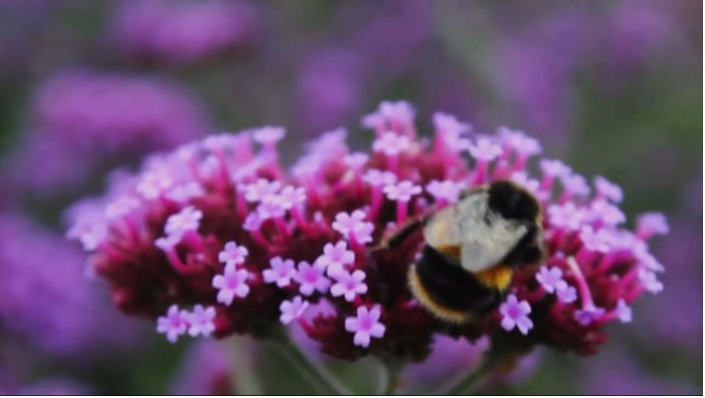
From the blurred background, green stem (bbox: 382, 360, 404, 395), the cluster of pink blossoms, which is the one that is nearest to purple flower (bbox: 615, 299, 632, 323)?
the cluster of pink blossoms

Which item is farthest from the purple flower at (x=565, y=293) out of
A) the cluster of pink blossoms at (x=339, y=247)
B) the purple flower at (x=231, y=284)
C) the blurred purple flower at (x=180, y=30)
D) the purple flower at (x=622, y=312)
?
the blurred purple flower at (x=180, y=30)

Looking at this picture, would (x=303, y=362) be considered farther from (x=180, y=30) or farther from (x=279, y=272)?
(x=180, y=30)

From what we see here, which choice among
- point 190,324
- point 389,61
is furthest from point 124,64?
point 190,324

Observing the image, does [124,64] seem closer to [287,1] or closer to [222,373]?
[287,1]

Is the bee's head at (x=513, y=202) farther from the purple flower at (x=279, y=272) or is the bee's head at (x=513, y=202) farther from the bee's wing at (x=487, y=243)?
the purple flower at (x=279, y=272)

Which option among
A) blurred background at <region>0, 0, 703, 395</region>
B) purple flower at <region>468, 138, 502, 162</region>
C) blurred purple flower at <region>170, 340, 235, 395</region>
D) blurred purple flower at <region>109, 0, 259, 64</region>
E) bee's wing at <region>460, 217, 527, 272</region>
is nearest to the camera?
bee's wing at <region>460, 217, 527, 272</region>

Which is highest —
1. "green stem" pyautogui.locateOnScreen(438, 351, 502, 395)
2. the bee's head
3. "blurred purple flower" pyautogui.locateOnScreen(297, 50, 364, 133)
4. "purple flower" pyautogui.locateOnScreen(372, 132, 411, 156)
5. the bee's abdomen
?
"blurred purple flower" pyautogui.locateOnScreen(297, 50, 364, 133)

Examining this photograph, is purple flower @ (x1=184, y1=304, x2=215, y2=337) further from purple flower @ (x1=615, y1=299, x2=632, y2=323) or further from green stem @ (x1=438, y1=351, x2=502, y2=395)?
purple flower @ (x1=615, y1=299, x2=632, y2=323)
